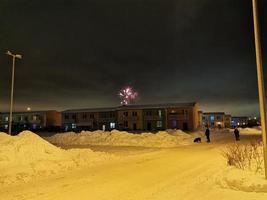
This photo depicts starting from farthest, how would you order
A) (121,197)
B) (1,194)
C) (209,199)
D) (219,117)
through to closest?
1. (219,117)
2. (1,194)
3. (121,197)
4. (209,199)

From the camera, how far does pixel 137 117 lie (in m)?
81.6

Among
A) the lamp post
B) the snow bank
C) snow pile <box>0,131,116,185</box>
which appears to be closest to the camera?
the snow bank

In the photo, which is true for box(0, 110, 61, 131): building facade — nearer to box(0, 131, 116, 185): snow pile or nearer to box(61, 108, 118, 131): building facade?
box(61, 108, 118, 131): building facade

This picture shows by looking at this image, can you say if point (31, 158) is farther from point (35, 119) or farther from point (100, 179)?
→ point (35, 119)

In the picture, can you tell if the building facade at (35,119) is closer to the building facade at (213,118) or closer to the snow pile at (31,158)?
the building facade at (213,118)

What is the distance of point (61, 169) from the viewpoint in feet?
49.1

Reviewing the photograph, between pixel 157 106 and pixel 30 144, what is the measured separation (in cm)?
6350

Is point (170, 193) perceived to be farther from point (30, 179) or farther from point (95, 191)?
point (30, 179)

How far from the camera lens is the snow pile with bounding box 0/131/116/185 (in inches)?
535

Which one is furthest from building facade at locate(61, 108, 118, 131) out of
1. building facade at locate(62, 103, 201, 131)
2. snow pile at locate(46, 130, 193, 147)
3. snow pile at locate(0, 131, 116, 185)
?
snow pile at locate(0, 131, 116, 185)

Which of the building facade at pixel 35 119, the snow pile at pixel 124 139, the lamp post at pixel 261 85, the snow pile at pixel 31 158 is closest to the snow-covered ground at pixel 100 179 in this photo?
the snow pile at pixel 31 158

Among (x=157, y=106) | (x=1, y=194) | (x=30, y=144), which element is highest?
(x=157, y=106)

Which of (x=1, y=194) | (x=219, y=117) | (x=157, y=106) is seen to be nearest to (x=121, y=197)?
(x=1, y=194)

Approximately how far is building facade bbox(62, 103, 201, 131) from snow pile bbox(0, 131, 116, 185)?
57.8 metres
